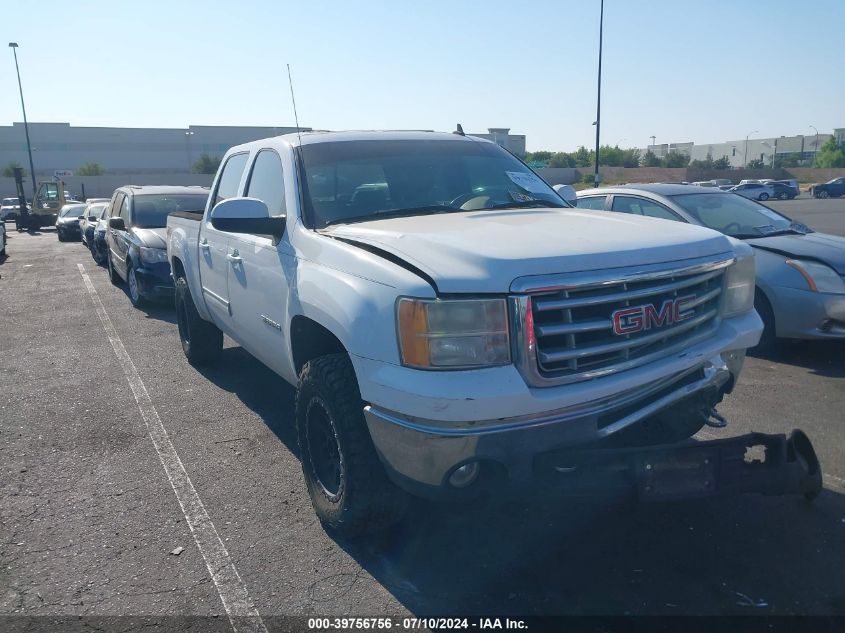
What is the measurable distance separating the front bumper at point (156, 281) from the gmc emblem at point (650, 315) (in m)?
8.34

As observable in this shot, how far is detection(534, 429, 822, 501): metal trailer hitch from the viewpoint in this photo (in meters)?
2.96

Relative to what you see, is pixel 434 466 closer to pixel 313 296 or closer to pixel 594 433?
pixel 594 433

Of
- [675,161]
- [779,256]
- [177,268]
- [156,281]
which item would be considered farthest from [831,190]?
[177,268]

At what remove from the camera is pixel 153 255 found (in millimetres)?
10414

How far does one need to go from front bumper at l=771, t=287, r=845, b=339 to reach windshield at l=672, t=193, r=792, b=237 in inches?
36.6

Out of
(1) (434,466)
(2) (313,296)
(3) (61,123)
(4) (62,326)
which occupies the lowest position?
(4) (62,326)

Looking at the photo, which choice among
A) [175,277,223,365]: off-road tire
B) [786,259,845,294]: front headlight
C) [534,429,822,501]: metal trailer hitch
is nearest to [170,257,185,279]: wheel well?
[175,277,223,365]: off-road tire

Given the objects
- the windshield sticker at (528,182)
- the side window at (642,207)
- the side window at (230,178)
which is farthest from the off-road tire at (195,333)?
the side window at (642,207)

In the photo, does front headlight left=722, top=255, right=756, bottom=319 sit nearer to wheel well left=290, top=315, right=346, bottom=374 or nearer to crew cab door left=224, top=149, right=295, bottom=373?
wheel well left=290, top=315, right=346, bottom=374

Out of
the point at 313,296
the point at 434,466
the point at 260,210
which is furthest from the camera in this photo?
the point at 260,210

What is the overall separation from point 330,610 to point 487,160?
3059 mm

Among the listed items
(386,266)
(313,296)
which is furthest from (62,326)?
(386,266)

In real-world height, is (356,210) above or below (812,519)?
above

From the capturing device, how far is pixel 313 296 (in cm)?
356
